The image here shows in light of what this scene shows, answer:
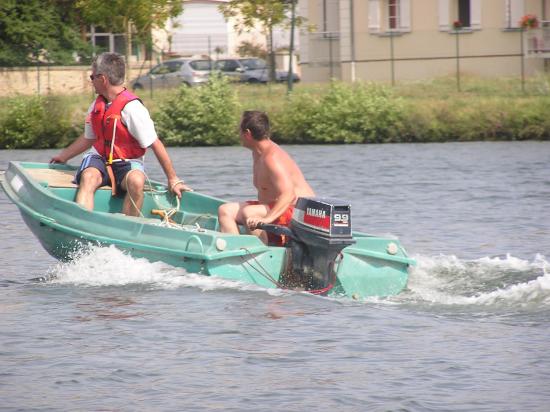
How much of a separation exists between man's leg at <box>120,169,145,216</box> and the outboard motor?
1571 millimetres

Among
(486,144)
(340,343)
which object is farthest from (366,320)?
(486,144)

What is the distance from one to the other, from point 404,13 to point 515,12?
3.70 meters

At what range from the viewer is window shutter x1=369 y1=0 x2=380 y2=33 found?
141 feet

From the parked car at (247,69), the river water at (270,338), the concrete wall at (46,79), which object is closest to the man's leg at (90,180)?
the river water at (270,338)

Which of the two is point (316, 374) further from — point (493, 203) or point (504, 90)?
point (504, 90)

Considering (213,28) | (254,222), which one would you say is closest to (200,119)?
(254,222)

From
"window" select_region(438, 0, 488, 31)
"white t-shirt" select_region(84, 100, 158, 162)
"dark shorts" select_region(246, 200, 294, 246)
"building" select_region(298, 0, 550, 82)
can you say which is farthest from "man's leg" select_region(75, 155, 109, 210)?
"window" select_region(438, 0, 488, 31)

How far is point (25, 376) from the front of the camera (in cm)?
868

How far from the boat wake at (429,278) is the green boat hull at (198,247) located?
9 cm

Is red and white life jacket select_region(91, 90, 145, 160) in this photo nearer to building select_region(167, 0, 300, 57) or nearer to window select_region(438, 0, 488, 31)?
window select_region(438, 0, 488, 31)

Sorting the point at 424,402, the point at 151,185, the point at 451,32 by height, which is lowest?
the point at 424,402

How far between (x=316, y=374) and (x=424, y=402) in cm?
92

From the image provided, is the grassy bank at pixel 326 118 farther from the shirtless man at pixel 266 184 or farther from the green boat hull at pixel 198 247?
the shirtless man at pixel 266 184

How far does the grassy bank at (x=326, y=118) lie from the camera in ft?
100
